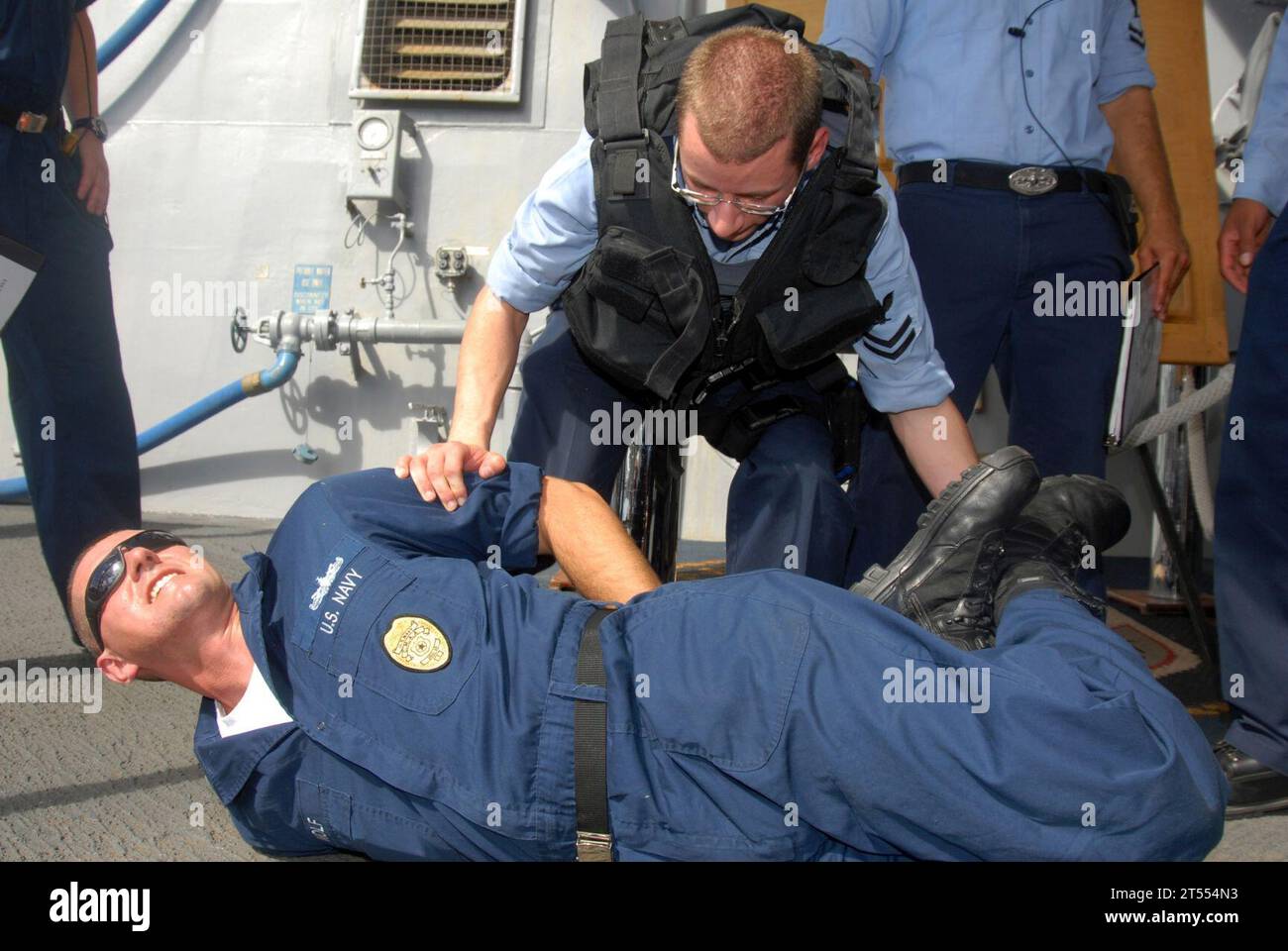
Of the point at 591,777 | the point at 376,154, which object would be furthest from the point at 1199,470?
the point at 376,154

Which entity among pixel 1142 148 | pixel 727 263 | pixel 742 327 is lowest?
pixel 742 327

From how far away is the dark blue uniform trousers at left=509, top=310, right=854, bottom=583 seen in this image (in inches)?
74.9

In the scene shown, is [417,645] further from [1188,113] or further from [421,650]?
[1188,113]

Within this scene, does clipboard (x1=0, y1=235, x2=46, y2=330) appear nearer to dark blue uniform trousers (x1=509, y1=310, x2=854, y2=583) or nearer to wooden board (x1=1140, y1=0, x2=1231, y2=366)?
dark blue uniform trousers (x1=509, y1=310, x2=854, y2=583)

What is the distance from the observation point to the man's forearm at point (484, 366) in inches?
66.5

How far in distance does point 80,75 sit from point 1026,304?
2.09 meters

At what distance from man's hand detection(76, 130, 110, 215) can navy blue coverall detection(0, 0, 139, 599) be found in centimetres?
2

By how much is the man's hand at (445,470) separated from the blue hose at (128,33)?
2.97 m

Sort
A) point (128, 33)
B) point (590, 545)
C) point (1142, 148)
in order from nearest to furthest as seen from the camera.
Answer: point (590, 545), point (1142, 148), point (128, 33)

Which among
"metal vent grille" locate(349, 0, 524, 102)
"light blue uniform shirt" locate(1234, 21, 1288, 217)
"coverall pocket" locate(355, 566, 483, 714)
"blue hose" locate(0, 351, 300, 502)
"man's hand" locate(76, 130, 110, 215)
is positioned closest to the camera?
"coverall pocket" locate(355, 566, 483, 714)

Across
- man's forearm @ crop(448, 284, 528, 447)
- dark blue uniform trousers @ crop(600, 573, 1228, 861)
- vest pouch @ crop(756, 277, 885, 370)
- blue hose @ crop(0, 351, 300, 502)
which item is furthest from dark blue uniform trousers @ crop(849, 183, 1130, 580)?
blue hose @ crop(0, 351, 300, 502)

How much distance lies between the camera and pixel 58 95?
221cm

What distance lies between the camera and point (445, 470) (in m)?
1.48
